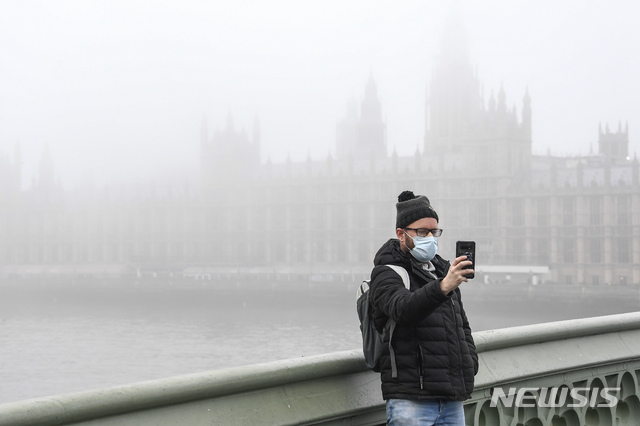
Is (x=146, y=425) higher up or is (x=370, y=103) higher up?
(x=370, y=103)

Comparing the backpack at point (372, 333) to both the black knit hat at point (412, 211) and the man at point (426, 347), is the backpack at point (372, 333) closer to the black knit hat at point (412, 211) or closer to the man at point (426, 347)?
the man at point (426, 347)

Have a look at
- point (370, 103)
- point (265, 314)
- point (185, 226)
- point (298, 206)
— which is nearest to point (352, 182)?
point (298, 206)

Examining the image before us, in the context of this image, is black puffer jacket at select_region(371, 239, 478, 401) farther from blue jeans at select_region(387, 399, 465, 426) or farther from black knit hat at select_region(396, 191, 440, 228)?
black knit hat at select_region(396, 191, 440, 228)

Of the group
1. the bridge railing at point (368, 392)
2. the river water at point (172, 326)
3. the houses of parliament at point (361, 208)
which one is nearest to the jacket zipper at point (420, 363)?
the bridge railing at point (368, 392)

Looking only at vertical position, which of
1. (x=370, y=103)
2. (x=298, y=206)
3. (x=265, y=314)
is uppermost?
(x=370, y=103)

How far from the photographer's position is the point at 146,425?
5.13 ft

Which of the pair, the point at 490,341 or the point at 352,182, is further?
the point at 352,182

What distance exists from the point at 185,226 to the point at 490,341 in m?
73.7

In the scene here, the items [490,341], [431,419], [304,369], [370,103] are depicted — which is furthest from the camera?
[370,103]

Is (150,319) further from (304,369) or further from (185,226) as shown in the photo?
(304,369)

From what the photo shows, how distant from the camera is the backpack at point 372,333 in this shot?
1.95 metres

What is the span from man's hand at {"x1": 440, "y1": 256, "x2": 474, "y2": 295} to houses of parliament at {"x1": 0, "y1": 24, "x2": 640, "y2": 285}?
56.4 m

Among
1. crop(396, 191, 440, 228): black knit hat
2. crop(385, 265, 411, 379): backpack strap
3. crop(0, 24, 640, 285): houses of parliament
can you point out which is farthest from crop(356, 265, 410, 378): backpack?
crop(0, 24, 640, 285): houses of parliament

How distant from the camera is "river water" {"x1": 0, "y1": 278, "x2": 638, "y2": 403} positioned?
102ft
